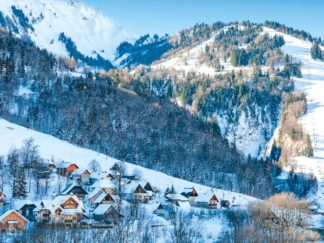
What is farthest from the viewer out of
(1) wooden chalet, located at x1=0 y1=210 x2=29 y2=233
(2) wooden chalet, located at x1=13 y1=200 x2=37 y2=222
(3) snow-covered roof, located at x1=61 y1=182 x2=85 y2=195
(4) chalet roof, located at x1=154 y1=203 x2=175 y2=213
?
(3) snow-covered roof, located at x1=61 y1=182 x2=85 y2=195

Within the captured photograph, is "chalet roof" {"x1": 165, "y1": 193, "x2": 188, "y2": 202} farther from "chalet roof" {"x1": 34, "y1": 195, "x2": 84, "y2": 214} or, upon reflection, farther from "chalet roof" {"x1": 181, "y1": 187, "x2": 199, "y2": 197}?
"chalet roof" {"x1": 34, "y1": 195, "x2": 84, "y2": 214}

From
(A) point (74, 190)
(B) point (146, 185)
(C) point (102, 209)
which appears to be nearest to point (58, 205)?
(C) point (102, 209)

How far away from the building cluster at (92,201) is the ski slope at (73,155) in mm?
4821

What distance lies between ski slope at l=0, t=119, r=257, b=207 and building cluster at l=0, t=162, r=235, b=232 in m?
4.82

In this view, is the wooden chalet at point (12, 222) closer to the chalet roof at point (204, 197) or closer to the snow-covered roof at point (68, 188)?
the snow-covered roof at point (68, 188)

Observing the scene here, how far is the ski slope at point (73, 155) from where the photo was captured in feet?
391

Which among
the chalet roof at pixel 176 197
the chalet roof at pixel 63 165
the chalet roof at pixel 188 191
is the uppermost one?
the chalet roof at pixel 63 165

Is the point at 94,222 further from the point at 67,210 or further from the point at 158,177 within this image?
the point at 158,177

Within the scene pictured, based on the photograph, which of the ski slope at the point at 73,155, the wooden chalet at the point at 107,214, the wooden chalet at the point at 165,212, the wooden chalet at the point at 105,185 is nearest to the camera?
the wooden chalet at the point at 107,214

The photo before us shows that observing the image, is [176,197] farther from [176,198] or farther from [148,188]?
[148,188]

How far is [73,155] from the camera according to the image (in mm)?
125125

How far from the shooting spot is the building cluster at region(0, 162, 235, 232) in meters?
81.5

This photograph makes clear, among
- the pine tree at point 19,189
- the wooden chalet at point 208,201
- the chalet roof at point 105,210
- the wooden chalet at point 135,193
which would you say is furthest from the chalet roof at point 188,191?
the pine tree at point 19,189

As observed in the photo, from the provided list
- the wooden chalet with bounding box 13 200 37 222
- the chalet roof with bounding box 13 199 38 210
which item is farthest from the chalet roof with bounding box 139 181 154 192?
the wooden chalet with bounding box 13 200 37 222
